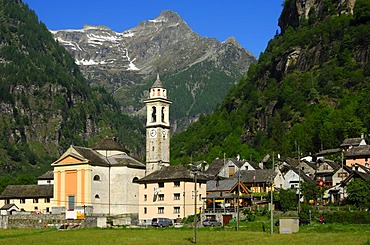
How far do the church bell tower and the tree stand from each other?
35516mm

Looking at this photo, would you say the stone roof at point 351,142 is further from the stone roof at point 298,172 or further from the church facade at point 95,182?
the church facade at point 95,182

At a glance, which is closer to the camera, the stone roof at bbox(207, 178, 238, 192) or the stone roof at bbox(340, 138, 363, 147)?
the stone roof at bbox(207, 178, 238, 192)

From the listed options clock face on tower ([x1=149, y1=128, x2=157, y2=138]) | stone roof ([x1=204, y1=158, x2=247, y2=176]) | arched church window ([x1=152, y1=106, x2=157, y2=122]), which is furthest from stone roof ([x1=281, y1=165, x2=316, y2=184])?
arched church window ([x1=152, y1=106, x2=157, y2=122])

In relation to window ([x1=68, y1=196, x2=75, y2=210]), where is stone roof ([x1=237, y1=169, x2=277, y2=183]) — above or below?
above

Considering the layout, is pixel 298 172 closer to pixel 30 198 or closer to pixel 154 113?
pixel 154 113

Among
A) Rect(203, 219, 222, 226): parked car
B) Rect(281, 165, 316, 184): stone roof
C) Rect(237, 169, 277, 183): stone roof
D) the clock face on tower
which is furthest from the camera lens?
the clock face on tower

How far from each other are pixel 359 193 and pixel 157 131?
1581 inches

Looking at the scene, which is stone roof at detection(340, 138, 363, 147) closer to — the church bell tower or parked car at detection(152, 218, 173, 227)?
the church bell tower

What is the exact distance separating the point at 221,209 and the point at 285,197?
10.2 m

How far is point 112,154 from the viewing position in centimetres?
12569

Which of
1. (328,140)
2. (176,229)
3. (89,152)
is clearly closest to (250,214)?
(176,229)

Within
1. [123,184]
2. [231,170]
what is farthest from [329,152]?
[123,184]

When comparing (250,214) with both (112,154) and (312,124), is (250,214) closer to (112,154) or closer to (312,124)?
(112,154)

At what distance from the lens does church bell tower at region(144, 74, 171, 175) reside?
122375mm
